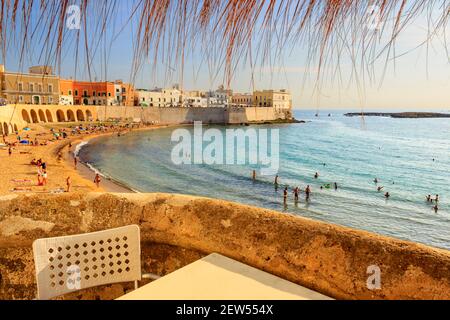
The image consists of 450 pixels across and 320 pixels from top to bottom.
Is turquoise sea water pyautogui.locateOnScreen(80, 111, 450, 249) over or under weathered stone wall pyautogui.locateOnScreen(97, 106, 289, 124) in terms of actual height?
under

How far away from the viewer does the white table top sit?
4.46 feet

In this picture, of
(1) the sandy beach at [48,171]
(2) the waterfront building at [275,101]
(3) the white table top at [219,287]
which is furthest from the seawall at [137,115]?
(3) the white table top at [219,287]

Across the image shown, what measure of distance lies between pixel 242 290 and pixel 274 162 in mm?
30820

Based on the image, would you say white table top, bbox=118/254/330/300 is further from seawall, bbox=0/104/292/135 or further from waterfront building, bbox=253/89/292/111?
waterfront building, bbox=253/89/292/111

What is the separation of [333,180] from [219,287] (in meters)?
24.2

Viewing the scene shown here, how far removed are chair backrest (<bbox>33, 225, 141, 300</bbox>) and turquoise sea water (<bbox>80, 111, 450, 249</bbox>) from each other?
14466mm

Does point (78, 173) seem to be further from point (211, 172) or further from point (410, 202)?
point (410, 202)

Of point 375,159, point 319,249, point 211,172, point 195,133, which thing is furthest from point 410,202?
point 195,133

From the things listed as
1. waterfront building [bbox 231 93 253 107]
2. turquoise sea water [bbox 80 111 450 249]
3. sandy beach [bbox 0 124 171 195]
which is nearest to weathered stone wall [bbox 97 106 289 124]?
turquoise sea water [bbox 80 111 450 249]

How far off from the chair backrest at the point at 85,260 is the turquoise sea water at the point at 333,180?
47.5 feet

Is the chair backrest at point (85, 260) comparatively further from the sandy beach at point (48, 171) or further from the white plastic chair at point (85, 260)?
the sandy beach at point (48, 171)

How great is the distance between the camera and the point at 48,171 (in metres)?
21.5

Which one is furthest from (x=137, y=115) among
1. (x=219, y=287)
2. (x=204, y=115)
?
(x=219, y=287)

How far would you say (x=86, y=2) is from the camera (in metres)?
0.89
